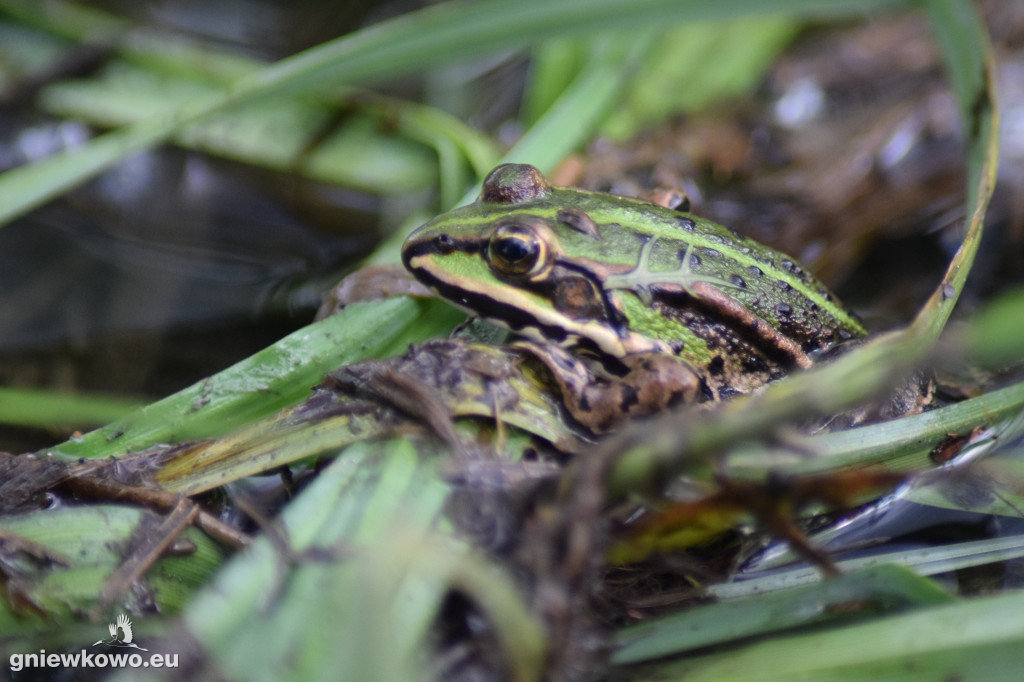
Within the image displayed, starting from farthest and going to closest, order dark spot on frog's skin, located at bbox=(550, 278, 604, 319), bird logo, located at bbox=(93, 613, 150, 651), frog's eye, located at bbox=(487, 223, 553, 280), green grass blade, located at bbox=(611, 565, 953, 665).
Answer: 1. dark spot on frog's skin, located at bbox=(550, 278, 604, 319)
2. frog's eye, located at bbox=(487, 223, 553, 280)
3. bird logo, located at bbox=(93, 613, 150, 651)
4. green grass blade, located at bbox=(611, 565, 953, 665)

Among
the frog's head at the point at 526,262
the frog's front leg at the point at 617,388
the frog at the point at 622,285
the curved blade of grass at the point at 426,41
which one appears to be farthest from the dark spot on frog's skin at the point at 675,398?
the curved blade of grass at the point at 426,41

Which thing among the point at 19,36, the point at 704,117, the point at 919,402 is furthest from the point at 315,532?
the point at 19,36

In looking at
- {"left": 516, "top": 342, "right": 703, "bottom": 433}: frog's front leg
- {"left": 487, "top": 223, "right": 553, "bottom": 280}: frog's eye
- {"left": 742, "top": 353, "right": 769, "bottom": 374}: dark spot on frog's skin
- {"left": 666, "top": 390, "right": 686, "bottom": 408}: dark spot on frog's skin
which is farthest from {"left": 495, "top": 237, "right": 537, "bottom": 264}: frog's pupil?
{"left": 742, "top": 353, "right": 769, "bottom": 374}: dark spot on frog's skin

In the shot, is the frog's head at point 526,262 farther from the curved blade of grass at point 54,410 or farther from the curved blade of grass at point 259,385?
the curved blade of grass at point 54,410

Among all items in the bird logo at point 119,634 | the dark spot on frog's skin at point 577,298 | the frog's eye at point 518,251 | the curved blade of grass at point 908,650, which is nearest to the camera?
the curved blade of grass at point 908,650

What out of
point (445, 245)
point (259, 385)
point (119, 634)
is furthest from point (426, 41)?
point (119, 634)

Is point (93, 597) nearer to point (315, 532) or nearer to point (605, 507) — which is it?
point (315, 532)

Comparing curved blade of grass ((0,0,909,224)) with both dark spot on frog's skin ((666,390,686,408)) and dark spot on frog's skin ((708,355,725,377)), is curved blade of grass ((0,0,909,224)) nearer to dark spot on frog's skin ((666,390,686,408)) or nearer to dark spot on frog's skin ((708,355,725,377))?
dark spot on frog's skin ((708,355,725,377))

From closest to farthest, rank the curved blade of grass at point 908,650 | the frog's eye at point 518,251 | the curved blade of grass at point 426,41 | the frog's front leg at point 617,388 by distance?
1. the curved blade of grass at point 908,650
2. the frog's front leg at point 617,388
3. the frog's eye at point 518,251
4. the curved blade of grass at point 426,41
